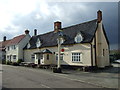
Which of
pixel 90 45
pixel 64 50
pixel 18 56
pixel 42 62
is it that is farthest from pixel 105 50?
pixel 18 56

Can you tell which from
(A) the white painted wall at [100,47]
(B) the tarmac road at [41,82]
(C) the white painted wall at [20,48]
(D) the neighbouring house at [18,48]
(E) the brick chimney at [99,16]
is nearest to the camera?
(B) the tarmac road at [41,82]

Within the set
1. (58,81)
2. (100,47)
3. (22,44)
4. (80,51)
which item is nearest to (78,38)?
(80,51)

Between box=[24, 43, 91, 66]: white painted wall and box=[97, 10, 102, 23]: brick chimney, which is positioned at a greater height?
box=[97, 10, 102, 23]: brick chimney

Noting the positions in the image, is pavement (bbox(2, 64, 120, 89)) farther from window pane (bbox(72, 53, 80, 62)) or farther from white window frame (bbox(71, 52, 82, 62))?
window pane (bbox(72, 53, 80, 62))

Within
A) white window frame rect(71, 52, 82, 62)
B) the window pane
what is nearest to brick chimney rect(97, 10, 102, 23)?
white window frame rect(71, 52, 82, 62)

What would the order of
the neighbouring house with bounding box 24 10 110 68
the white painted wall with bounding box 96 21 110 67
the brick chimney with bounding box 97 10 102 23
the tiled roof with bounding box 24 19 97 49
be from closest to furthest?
the neighbouring house with bounding box 24 10 110 68 → the white painted wall with bounding box 96 21 110 67 → the tiled roof with bounding box 24 19 97 49 → the brick chimney with bounding box 97 10 102 23

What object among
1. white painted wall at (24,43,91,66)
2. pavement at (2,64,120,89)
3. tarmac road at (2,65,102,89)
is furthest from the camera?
white painted wall at (24,43,91,66)

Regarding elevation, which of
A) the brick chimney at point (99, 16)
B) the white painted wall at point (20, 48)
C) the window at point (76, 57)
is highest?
the brick chimney at point (99, 16)

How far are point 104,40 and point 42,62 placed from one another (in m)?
12.9

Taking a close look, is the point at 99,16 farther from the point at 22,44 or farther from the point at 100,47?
the point at 22,44

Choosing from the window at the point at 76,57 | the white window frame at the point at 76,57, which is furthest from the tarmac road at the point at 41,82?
the window at the point at 76,57

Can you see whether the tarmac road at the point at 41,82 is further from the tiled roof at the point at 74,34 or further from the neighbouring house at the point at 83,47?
the tiled roof at the point at 74,34

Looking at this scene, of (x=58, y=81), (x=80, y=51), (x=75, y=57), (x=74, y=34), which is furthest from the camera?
(x=74, y=34)

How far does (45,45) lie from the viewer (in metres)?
33.7
